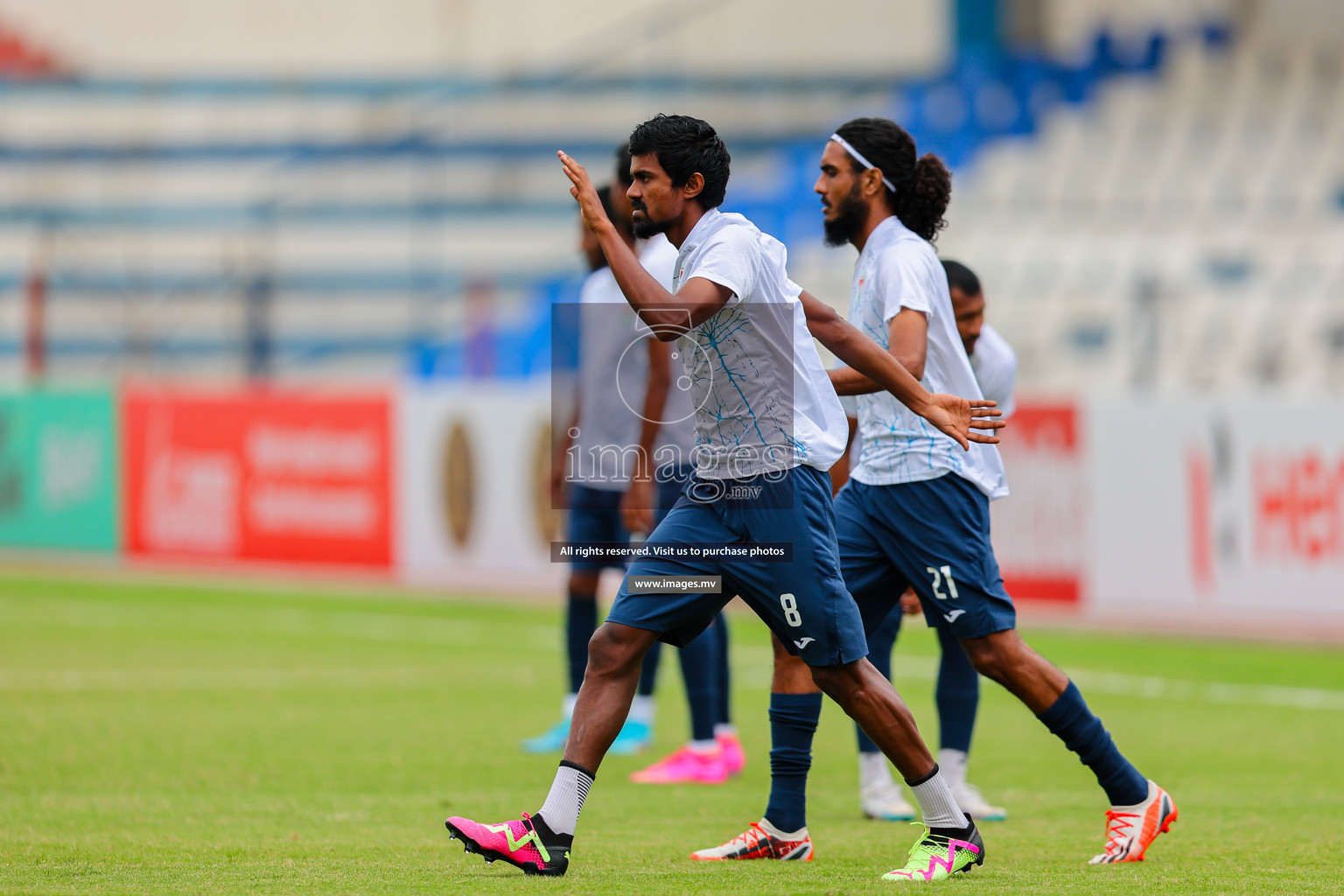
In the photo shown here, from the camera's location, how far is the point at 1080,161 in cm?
2339

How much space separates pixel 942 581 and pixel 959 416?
72 centimetres

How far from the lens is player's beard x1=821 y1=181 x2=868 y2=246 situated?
637 cm

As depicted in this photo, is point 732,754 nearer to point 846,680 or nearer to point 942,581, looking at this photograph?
point 942,581

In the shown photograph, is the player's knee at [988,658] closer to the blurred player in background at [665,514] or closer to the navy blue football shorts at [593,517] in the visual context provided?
the blurred player in background at [665,514]

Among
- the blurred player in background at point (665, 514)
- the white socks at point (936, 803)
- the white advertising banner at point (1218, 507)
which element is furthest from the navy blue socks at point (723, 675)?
the white advertising banner at point (1218, 507)

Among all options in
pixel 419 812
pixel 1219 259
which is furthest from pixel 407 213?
pixel 419 812

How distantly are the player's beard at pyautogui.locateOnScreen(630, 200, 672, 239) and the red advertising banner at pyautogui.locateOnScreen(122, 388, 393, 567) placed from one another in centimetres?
1282

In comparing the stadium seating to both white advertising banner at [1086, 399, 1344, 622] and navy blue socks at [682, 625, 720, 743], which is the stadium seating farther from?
navy blue socks at [682, 625, 720, 743]

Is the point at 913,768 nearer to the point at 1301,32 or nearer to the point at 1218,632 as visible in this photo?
the point at 1218,632

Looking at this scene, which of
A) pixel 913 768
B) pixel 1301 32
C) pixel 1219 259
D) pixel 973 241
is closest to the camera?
pixel 913 768

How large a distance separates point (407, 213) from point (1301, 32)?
470 inches

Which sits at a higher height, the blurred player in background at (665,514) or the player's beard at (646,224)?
the player's beard at (646,224)

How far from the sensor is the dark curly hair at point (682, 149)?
5391mm

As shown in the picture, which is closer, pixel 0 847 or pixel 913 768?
pixel 913 768
